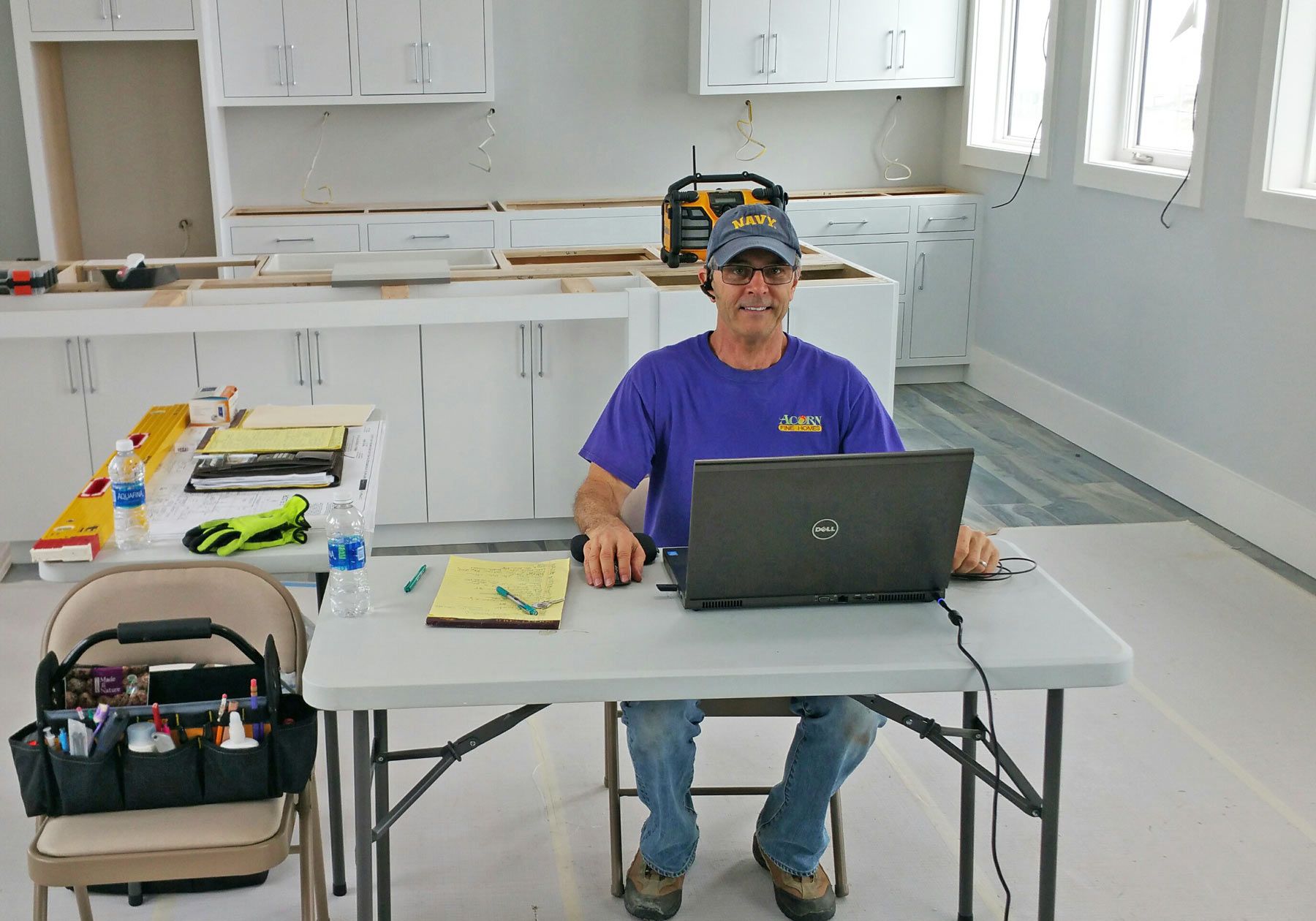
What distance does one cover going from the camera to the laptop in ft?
5.61

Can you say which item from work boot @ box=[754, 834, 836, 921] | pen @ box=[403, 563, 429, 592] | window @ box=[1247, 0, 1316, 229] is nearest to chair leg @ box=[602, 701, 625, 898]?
work boot @ box=[754, 834, 836, 921]

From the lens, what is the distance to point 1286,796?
273cm

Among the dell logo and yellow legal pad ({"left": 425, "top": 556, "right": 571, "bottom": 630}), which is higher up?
the dell logo

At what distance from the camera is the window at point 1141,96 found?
15.9 feet

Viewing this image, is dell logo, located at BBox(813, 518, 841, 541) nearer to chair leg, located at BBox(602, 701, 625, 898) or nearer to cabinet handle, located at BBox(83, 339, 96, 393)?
chair leg, located at BBox(602, 701, 625, 898)

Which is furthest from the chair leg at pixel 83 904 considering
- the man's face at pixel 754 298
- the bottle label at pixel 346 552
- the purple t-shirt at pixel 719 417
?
the man's face at pixel 754 298

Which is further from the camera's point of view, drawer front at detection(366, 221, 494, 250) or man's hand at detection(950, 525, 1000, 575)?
drawer front at detection(366, 221, 494, 250)

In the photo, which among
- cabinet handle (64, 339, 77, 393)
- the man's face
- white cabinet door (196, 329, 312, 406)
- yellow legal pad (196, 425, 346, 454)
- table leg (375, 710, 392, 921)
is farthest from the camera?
white cabinet door (196, 329, 312, 406)

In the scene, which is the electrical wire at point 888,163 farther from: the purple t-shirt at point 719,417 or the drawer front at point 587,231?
the purple t-shirt at point 719,417

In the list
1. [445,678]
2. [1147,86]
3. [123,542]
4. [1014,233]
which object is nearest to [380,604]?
[445,678]

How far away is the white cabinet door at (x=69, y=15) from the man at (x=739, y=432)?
4.23 m

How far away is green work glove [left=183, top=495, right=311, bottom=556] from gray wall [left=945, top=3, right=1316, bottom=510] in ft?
11.0

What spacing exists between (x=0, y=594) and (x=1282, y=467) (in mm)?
4166

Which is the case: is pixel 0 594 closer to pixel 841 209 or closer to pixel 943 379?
pixel 841 209
